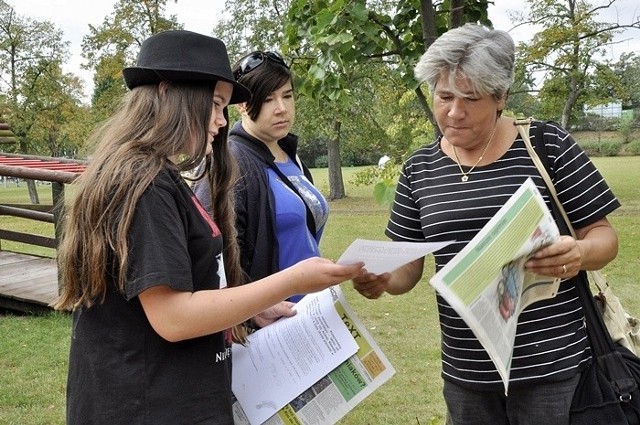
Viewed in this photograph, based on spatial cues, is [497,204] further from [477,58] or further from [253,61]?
[253,61]

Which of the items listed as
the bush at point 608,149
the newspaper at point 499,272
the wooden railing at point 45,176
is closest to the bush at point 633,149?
the bush at point 608,149

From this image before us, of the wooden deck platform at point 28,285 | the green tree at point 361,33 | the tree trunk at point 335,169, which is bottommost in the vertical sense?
the tree trunk at point 335,169

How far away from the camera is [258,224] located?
2.48m

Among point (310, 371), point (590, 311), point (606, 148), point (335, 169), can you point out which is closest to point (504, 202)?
point (590, 311)

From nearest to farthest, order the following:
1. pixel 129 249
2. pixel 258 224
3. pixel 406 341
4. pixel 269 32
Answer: pixel 129 249 < pixel 258 224 < pixel 406 341 < pixel 269 32

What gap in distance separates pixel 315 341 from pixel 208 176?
575 millimetres

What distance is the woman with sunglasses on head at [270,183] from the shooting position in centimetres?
248

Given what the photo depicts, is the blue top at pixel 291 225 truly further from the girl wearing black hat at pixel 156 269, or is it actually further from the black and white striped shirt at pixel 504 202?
the girl wearing black hat at pixel 156 269

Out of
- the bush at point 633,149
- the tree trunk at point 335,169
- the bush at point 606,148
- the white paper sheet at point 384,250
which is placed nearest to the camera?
the white paper sheet at point 384,250

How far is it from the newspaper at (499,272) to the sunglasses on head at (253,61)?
1.52 meters

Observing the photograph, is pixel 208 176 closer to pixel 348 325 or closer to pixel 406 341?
pixel 348 325

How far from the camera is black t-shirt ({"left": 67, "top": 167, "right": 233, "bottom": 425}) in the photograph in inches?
53.1

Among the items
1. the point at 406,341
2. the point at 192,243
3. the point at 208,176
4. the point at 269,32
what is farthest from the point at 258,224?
the point at 269,32

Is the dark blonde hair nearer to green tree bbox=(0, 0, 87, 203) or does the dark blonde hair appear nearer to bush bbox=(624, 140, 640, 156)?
green tree bbox=(0, 0, 87, 203)
